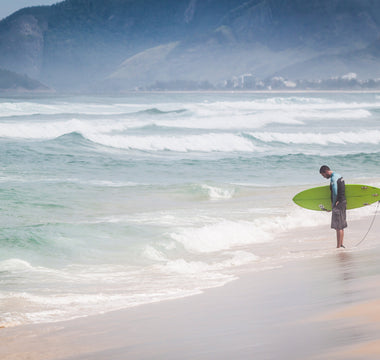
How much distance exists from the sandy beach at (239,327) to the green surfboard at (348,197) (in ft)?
10.2

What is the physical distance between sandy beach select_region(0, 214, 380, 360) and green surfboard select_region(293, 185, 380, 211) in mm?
3109

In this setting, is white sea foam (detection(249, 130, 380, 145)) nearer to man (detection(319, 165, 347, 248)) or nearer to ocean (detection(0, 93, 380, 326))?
ocean (detection(0, 93, 380, 326))

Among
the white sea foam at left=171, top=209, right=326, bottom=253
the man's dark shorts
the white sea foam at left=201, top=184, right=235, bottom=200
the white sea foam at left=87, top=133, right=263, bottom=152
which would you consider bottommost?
the white sea foam at left=171, top=209, right=326, bottom=253

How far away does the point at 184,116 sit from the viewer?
49219 millimetres

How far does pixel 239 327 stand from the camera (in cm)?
505

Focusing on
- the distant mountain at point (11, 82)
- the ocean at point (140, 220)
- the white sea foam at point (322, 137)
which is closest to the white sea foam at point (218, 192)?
the ocean at point (140, 220)

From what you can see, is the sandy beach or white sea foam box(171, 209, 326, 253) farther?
white sea foam box(171, 209, 326, 253)

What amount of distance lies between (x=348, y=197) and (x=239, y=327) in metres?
5.40

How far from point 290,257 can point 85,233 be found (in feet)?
10.9

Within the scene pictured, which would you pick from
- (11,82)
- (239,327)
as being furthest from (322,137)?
(11,82)

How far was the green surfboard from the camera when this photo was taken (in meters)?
9.94

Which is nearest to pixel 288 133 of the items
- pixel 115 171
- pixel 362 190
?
pixel 115 171

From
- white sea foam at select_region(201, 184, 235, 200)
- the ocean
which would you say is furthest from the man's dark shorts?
white sea foam at select_region(201, 184, 235, 200)

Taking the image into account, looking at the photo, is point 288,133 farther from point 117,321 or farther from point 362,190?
point 117,321
